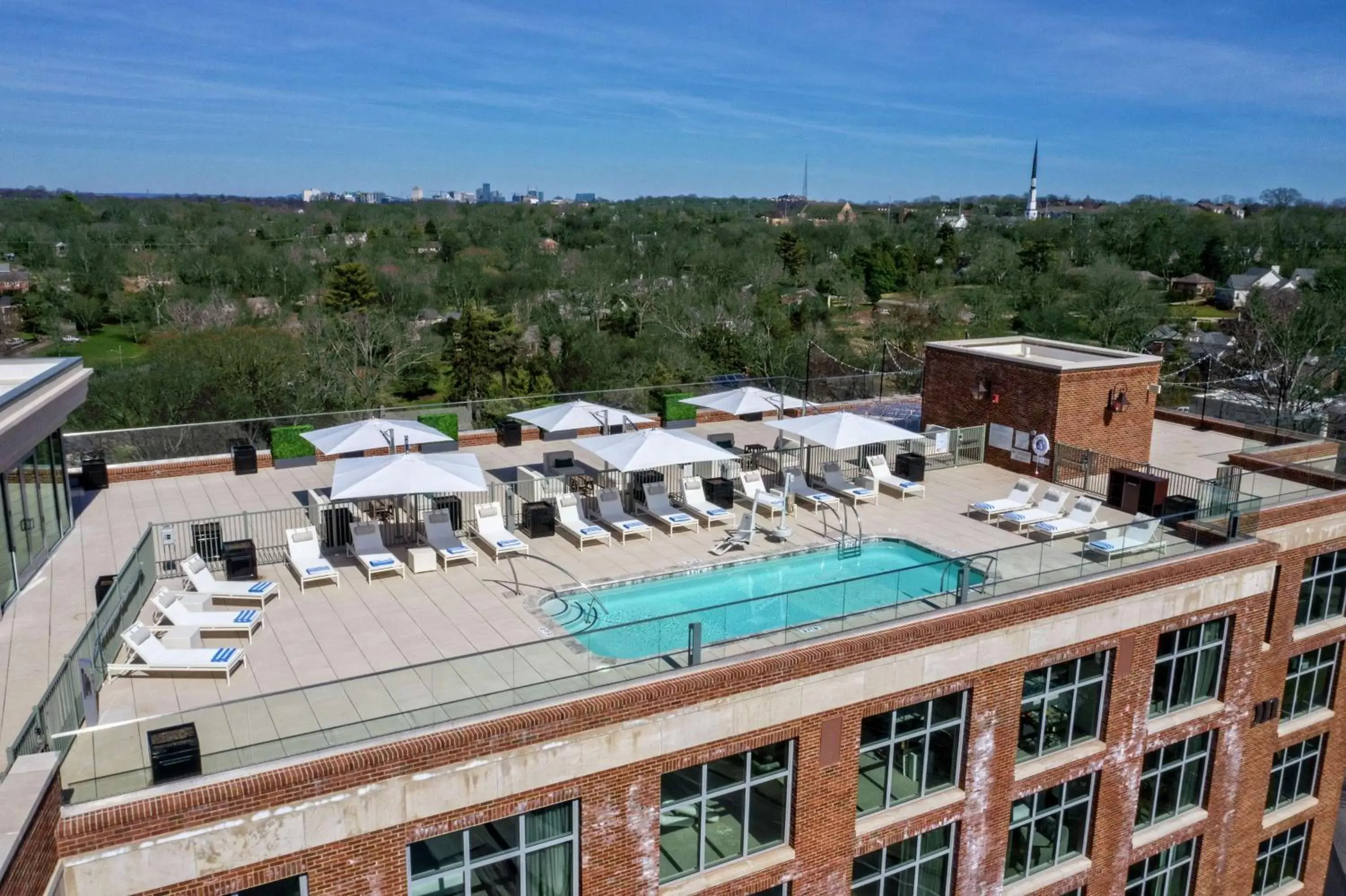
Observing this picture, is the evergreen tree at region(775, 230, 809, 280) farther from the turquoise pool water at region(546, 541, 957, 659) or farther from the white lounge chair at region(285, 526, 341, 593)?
the white lounge chair at region(285, 526, 341, 593)

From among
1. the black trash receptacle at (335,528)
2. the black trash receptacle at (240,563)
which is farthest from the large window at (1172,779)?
the black trash receptacle at (240,563)

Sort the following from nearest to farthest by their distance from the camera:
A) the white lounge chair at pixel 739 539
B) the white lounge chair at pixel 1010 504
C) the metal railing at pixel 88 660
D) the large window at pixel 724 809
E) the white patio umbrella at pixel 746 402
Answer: the metal railing at pixel 88 660 < the large window at pixel 724 809 < the white lounge chair at pixel 739 539 < the white lounge chair at pixel 1010 504 < the white patio umbrella at pixel 746 402

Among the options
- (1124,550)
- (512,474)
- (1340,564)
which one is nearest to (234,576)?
(512,474)

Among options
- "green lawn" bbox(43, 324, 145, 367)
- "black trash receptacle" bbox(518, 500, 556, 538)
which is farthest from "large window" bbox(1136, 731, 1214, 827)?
"green lawn" bbox(43, 324, 145, 367)

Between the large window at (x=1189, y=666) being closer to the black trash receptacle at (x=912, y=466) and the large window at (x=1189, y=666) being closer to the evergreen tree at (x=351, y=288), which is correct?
the black trash receptacle at (x=912, y=466)

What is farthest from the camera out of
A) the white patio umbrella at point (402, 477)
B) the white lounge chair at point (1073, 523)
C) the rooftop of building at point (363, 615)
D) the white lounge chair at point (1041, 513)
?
the white lounge chair at point (1041, 513)

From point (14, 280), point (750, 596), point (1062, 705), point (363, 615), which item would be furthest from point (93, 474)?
point (14, 280)

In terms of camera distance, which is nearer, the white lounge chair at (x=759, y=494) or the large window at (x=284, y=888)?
the large window at (x=284, y=888)
